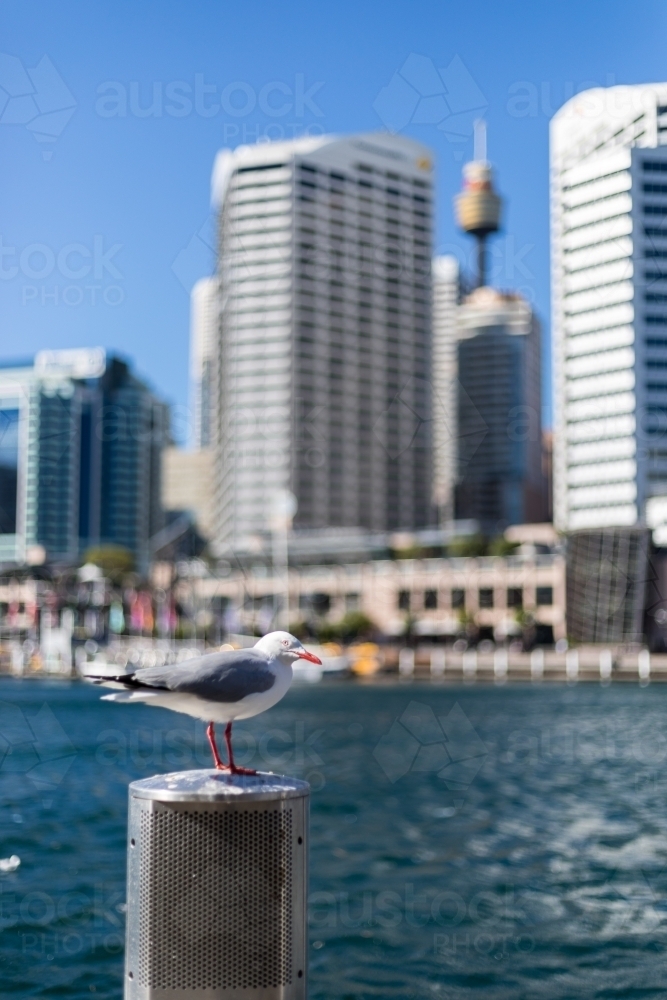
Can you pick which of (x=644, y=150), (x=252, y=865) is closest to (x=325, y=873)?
(x=252, y=865)

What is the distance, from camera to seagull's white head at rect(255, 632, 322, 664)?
19.1 feet

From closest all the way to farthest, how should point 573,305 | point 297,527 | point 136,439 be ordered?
point 573,305
point 297,527
point 136,439

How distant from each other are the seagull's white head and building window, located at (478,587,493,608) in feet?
364

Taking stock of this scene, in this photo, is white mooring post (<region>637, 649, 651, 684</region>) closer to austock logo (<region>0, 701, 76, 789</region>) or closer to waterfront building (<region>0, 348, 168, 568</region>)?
austock logo (<region>0, 701, 76, 789</region>)

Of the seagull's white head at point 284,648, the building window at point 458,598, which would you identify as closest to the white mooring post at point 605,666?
the building window at point 458,598

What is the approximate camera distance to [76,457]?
589ft

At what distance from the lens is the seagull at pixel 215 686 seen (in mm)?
5422

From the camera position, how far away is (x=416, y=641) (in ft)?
379

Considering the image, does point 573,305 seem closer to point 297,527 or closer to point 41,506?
point 297,527

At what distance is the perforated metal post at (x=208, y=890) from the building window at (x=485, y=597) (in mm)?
111531

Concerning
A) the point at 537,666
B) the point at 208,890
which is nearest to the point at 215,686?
the point at 208,890

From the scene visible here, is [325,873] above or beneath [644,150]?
beneath

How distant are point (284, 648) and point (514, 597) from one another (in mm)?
108867

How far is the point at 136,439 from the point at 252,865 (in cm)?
18767
